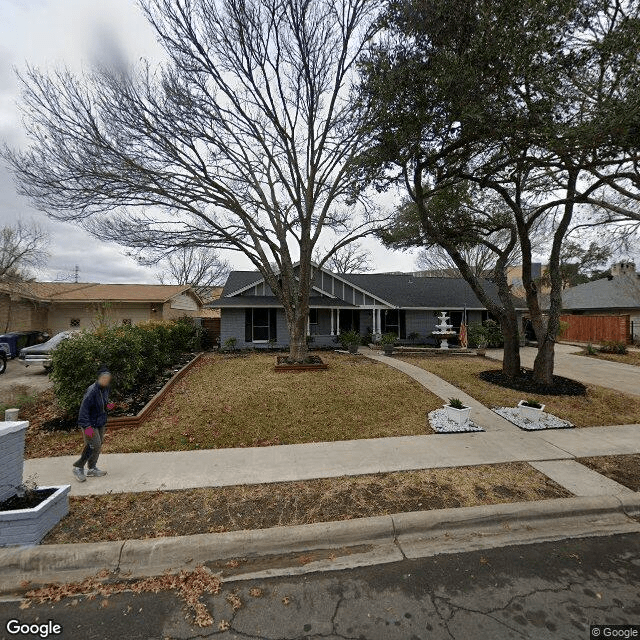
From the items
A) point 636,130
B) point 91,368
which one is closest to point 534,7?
point 636,130

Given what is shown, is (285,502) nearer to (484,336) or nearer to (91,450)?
(91,450)

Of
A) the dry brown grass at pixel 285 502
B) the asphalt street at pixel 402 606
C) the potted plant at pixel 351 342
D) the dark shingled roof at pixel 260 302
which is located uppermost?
the dark shingled roof at pixel 260 302

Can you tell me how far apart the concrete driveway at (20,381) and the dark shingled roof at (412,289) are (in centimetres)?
903

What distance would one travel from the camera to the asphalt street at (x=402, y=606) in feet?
7.99

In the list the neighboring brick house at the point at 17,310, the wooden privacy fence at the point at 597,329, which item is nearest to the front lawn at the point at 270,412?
the neighboring brick house at the point at 17,310

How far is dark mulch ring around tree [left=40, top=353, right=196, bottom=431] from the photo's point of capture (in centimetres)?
662

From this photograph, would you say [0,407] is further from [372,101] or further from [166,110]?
[372,101]

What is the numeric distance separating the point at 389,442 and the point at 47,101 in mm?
12869

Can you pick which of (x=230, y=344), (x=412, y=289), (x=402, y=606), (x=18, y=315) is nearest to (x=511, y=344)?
(x=402, y=606)

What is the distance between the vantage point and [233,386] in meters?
9.45

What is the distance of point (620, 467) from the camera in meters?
5.05

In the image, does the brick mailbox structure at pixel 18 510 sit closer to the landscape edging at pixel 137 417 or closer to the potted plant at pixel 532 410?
the landscape edging at pixel 137 417

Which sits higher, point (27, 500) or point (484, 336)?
point (484, 336)

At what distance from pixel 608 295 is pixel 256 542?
34.7 m
